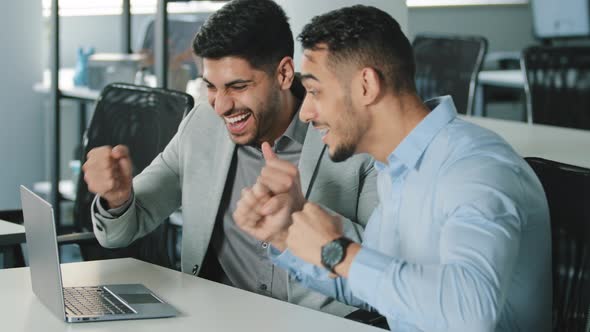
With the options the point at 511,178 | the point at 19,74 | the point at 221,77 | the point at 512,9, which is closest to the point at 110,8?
the point at 19,74

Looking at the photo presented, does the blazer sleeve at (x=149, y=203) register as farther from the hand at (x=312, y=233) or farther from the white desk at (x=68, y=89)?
the white desk at (x=68, y=89)

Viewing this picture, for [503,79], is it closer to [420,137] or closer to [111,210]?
[111,210]

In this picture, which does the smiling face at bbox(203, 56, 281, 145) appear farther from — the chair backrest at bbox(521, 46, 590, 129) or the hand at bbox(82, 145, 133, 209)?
the chair backrest at bbox(521, 46, 590, 129)

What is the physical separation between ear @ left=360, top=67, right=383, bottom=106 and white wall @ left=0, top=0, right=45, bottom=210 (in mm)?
3892

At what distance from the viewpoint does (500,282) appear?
5.35 feet

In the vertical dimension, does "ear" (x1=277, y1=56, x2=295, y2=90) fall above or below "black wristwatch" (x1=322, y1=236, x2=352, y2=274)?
above

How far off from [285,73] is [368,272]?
3.08ft

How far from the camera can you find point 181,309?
197cm

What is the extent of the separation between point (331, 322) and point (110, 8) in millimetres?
4878

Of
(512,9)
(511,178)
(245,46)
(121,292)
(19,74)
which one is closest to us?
(511,178)

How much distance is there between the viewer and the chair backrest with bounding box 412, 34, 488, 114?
15.9 ft

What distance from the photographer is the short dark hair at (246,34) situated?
243 cm

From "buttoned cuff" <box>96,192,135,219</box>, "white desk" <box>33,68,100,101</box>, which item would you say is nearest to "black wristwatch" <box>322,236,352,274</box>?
"buttoned cuff" <box>96,192,135,219</box>

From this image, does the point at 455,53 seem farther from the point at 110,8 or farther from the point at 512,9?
the point at 512,9
